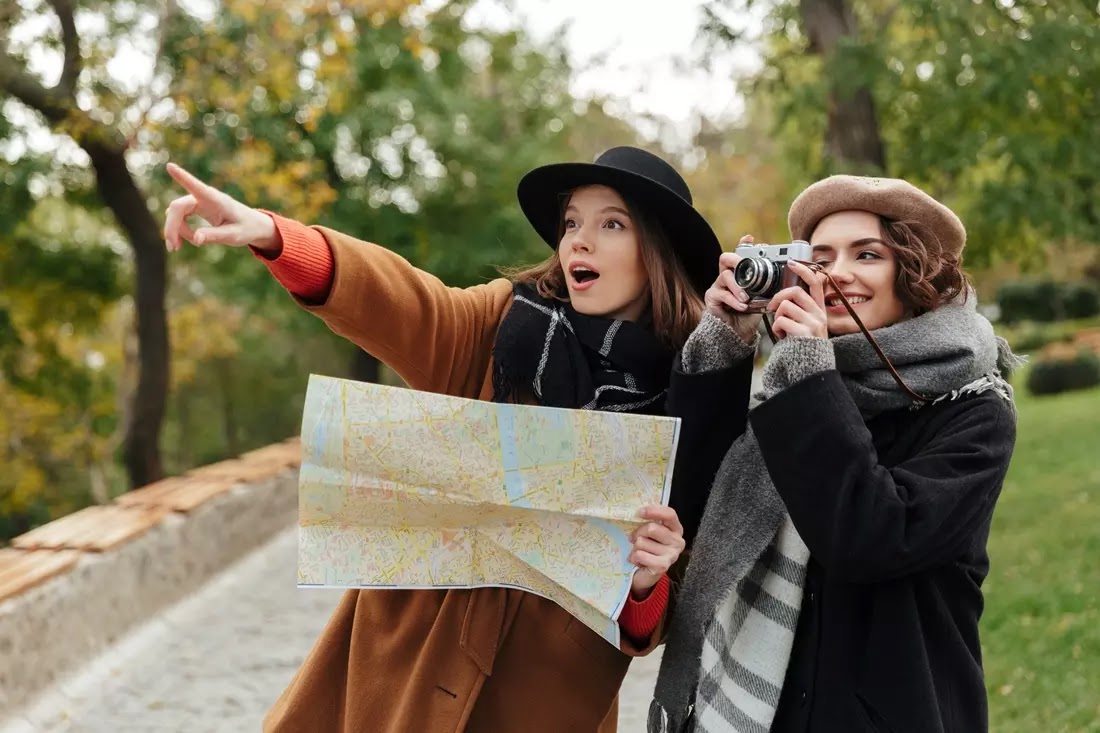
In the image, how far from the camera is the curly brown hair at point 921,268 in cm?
201

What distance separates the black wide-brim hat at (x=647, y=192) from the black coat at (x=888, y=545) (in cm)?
70

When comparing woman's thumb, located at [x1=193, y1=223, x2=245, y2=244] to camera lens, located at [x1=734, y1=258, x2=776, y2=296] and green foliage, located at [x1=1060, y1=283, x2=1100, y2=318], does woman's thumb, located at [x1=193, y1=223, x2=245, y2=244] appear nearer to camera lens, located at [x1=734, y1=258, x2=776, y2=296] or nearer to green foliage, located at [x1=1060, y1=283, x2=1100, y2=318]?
camera lens, located at [x1=734, y1=258, x2=776, y2=296]

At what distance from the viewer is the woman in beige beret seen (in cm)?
179

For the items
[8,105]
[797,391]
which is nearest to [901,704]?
[797,391]

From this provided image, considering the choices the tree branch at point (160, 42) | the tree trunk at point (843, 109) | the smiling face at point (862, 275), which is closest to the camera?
the smiling face at point (862, 275)

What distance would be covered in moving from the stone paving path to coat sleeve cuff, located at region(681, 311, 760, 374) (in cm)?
300

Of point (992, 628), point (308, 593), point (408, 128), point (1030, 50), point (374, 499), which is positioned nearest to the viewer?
point (374, 499)

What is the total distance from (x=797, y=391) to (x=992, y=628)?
15.9 ft

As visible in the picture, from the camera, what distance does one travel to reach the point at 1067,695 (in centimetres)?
475

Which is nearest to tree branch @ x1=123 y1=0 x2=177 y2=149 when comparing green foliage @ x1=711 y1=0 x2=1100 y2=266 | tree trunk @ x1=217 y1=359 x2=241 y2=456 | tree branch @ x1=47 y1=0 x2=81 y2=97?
tree branch @ x1=47 y1=0 x2=81 y2=97

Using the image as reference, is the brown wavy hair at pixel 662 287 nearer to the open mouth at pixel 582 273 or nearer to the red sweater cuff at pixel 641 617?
the open mouth at pixel 582 273

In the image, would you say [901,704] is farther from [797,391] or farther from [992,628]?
[992,628]

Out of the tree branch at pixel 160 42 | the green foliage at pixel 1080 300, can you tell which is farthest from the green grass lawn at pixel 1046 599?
the green foliage at pixel 1080 300

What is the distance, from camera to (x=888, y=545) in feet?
5.71
